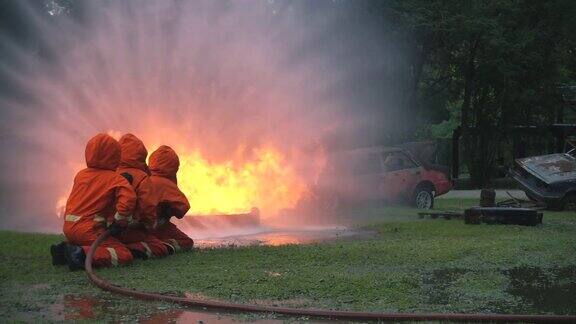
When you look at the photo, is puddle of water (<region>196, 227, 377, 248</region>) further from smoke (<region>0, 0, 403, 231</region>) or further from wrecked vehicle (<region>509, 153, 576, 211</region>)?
wrecked vehicle (<region>509, 153, 576, 211</region>)

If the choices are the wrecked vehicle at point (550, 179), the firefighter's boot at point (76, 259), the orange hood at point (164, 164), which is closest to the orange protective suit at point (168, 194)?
the orange hood at point (164, 164)

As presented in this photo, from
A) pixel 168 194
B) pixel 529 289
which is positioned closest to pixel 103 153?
pixel 168 194

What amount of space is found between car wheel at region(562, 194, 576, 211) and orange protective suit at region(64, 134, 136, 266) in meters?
12.0

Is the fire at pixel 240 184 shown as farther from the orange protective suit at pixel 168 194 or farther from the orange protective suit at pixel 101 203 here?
the orange protective suit at pixel 101 203

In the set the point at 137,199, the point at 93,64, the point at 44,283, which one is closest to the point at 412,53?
the point at 93,64

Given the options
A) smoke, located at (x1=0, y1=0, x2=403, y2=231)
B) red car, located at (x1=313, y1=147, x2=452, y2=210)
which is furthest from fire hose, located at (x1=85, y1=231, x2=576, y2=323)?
red car, located at (x1=313, y1=147, x2=452, y2=210)

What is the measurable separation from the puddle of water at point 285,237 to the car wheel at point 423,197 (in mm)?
5474

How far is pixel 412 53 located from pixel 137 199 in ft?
52.0

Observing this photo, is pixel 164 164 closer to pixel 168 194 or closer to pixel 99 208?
pixel 168 194

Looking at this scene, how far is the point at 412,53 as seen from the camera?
75.4 feet

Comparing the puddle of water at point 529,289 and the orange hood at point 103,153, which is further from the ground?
the orange hood at point 103,153

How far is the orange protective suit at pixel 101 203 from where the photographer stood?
8367 mm

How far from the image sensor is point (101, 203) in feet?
28.1

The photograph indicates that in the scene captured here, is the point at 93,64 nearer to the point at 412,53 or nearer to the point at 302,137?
the point at 302,137
